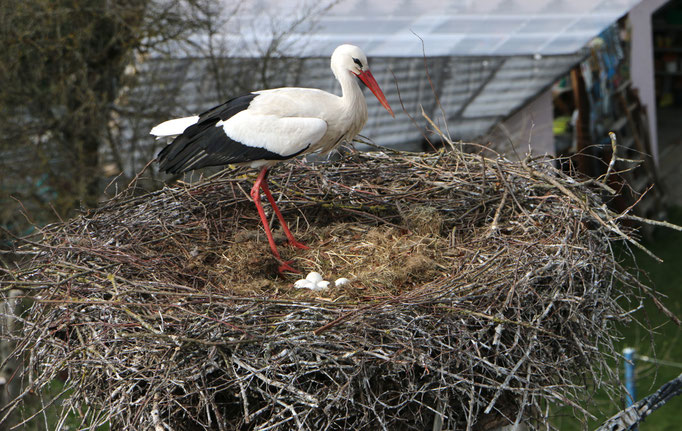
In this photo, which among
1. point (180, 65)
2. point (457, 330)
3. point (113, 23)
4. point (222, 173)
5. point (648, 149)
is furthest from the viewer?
point (648, 149)

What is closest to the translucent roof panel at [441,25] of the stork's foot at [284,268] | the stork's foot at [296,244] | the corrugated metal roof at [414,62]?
the corrugated metal roof at [414,62]

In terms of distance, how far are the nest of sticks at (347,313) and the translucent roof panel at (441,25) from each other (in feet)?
19.0

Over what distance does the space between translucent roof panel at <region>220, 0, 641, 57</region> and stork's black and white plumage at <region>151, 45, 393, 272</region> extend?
554cm

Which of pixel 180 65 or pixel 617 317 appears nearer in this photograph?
pixel 617 317

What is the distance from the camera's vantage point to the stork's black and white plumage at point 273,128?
4.32 m

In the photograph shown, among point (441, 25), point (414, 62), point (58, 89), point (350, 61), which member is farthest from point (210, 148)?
point (441, 25)

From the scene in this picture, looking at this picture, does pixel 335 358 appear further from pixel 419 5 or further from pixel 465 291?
pixel 419 5

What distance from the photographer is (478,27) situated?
11.2m

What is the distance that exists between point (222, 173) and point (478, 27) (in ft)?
22.6

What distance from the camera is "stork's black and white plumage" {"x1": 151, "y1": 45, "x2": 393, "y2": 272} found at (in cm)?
432

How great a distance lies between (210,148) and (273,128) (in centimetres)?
37

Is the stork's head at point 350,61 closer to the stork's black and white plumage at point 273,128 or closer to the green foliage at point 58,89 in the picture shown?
the stork's black and white plumage at point 273,128

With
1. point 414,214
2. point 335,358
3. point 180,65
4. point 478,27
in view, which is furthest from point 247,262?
point 478,27

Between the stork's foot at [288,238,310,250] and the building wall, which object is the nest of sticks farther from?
the building wall
